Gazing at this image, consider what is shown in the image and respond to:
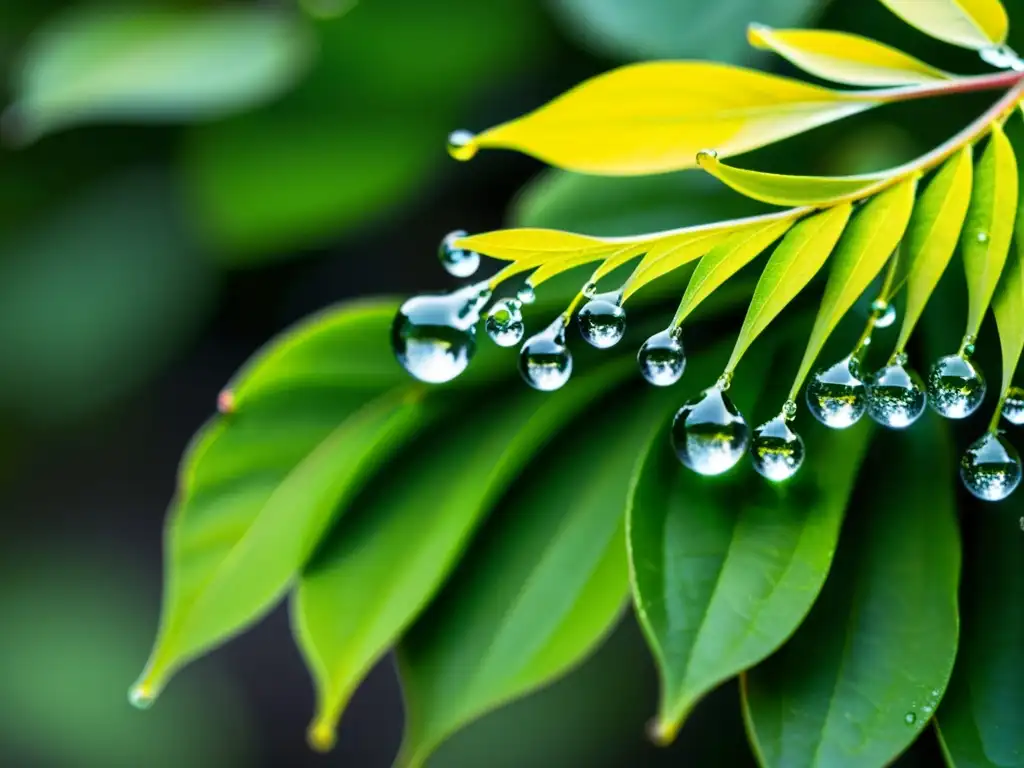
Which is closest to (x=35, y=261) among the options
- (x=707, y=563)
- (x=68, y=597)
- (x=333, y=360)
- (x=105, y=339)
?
(x=105, y=339)

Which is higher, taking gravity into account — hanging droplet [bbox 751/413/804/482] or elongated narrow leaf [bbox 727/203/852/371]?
elongated narrow leaf [bbox 727/203/852/371]

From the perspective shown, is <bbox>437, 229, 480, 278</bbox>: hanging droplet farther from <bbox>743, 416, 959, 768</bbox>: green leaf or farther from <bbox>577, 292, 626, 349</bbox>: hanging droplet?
<bbox>743, 416, 959, 768</bbox>: green leaf

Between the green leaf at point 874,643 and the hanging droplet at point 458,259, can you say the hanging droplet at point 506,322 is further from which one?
the green leaf at point 874,643

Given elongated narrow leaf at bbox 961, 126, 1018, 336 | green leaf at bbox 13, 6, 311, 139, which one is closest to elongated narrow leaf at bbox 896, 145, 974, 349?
elongated narrow leaf at bbox 961, 126, 1018, 336

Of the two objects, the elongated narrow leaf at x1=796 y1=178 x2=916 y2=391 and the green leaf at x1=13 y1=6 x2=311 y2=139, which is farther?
the green leaf at x1=13 y1=6 x2=311 y2=139

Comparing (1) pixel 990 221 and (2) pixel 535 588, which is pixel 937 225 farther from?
(2) pixel 535 588
